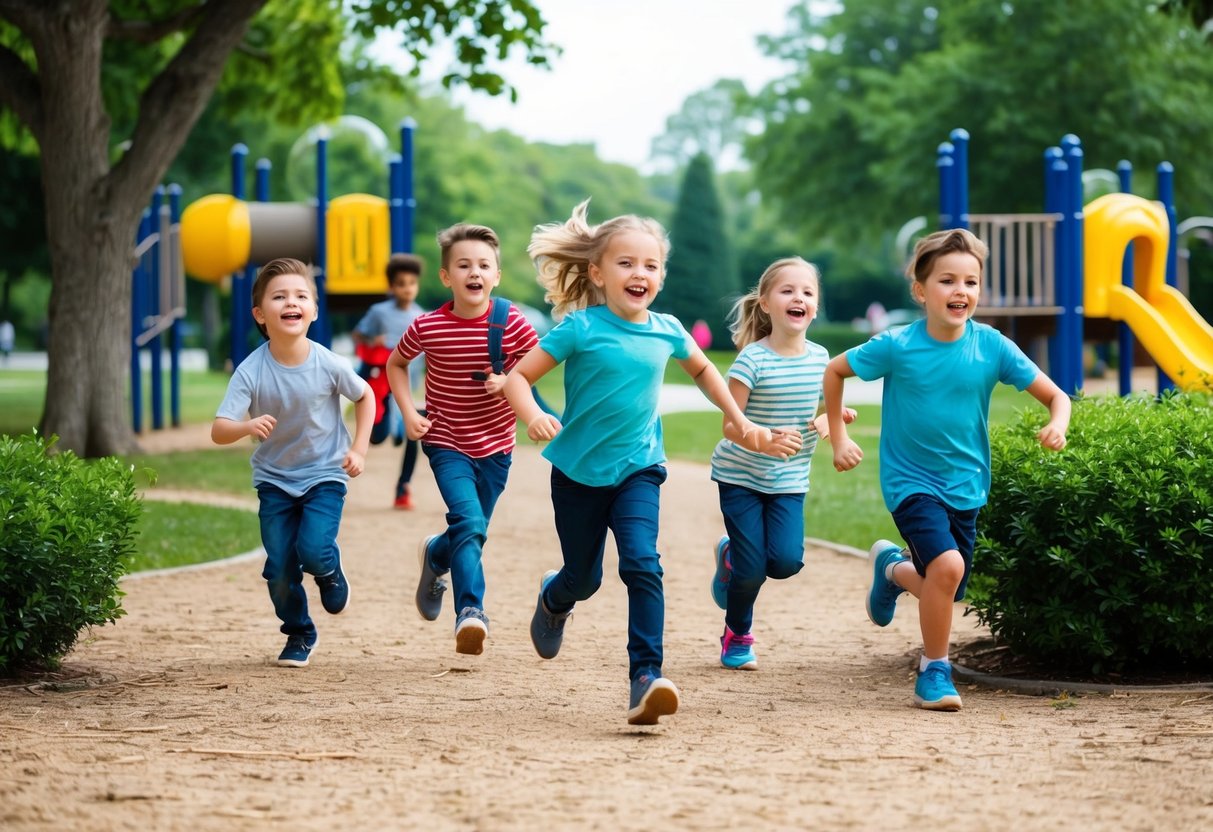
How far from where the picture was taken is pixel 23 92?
15.6 m

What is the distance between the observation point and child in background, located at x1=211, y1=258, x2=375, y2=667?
20.8 feet

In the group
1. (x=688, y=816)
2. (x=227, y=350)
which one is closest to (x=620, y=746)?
(x=688, y=816)

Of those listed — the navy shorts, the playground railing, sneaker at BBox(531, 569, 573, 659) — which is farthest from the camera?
the playground railing

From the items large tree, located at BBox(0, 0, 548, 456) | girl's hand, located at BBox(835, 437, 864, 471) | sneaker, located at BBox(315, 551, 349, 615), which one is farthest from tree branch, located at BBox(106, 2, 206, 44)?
Answer: girl's hand, located at BBox(835, 437, 864, 471)

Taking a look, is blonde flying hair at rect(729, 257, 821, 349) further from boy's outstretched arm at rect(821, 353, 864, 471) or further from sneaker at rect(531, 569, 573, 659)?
sneaker at rect(531, 569, 573, 659)

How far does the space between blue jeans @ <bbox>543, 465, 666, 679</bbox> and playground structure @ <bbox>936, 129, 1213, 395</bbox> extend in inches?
417

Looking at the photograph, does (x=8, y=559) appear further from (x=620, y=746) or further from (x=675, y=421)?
(x=675, y=421)

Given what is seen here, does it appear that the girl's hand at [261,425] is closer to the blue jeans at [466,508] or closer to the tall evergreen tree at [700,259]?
the blue jeans at [466,508]

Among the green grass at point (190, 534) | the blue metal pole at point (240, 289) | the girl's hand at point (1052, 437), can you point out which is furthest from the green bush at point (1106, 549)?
the blue metal pole at point (240, 289)

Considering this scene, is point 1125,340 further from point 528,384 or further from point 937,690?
point 528,384

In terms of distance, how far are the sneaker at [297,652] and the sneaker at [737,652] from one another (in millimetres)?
1758

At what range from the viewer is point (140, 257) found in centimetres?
2164

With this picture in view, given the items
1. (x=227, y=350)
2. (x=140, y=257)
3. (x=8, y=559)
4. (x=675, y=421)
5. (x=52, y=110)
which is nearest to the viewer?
(x=8, y=559)

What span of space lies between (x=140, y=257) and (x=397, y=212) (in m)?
5.86
